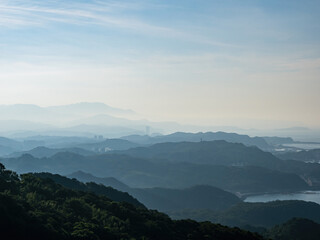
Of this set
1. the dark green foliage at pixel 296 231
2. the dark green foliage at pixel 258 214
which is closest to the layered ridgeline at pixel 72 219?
the dark green foliage at pixel 296 231

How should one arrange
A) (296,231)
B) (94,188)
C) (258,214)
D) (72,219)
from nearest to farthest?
Answer: (72,219), (94,188), (296,231), (258,214)

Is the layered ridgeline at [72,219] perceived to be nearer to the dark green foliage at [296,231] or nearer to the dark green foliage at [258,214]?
the dark green foliage at [296,231]

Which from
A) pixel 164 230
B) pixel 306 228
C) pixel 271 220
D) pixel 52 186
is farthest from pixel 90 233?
pixel 271 220

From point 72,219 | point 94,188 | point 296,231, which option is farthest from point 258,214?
point 72,219

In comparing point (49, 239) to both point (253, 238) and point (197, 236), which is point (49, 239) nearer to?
point (197, 236)

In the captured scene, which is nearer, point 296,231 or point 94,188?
point 94,188

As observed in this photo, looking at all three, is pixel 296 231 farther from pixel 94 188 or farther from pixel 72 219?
pixel 72 219
